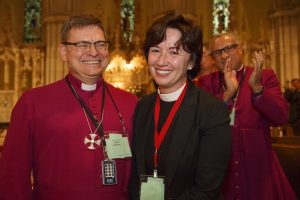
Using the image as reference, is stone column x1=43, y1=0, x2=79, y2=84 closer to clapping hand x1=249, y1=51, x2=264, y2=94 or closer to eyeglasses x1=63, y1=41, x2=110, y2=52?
eyeglasses x1=63, y1=41, x2=110, y2=52

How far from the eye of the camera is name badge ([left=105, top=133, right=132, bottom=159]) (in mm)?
2342

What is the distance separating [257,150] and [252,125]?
193 millimetres

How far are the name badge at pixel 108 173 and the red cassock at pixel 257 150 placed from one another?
1.01 m

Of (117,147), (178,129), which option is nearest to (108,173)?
(117,147)

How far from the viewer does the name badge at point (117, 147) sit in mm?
2342

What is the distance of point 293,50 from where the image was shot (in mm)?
12156

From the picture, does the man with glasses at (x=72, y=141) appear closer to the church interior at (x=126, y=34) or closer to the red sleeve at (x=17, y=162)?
the red sleeve at (x=17, y=162)

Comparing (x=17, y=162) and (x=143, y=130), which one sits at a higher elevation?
(x=143, y=130)

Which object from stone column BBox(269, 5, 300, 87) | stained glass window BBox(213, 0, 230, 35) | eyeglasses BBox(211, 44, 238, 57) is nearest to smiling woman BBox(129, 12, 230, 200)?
eyeglasses BBox(211, 44, 238, 57)

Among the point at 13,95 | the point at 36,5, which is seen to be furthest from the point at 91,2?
the point at 13,95

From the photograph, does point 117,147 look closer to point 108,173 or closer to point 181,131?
point 108,173

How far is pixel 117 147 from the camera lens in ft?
7.70

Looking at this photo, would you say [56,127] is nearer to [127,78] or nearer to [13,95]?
[127,78]

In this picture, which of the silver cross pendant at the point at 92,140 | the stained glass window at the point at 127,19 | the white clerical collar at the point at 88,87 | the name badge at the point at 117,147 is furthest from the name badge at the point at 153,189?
the stained glass window at the point at 127,19
